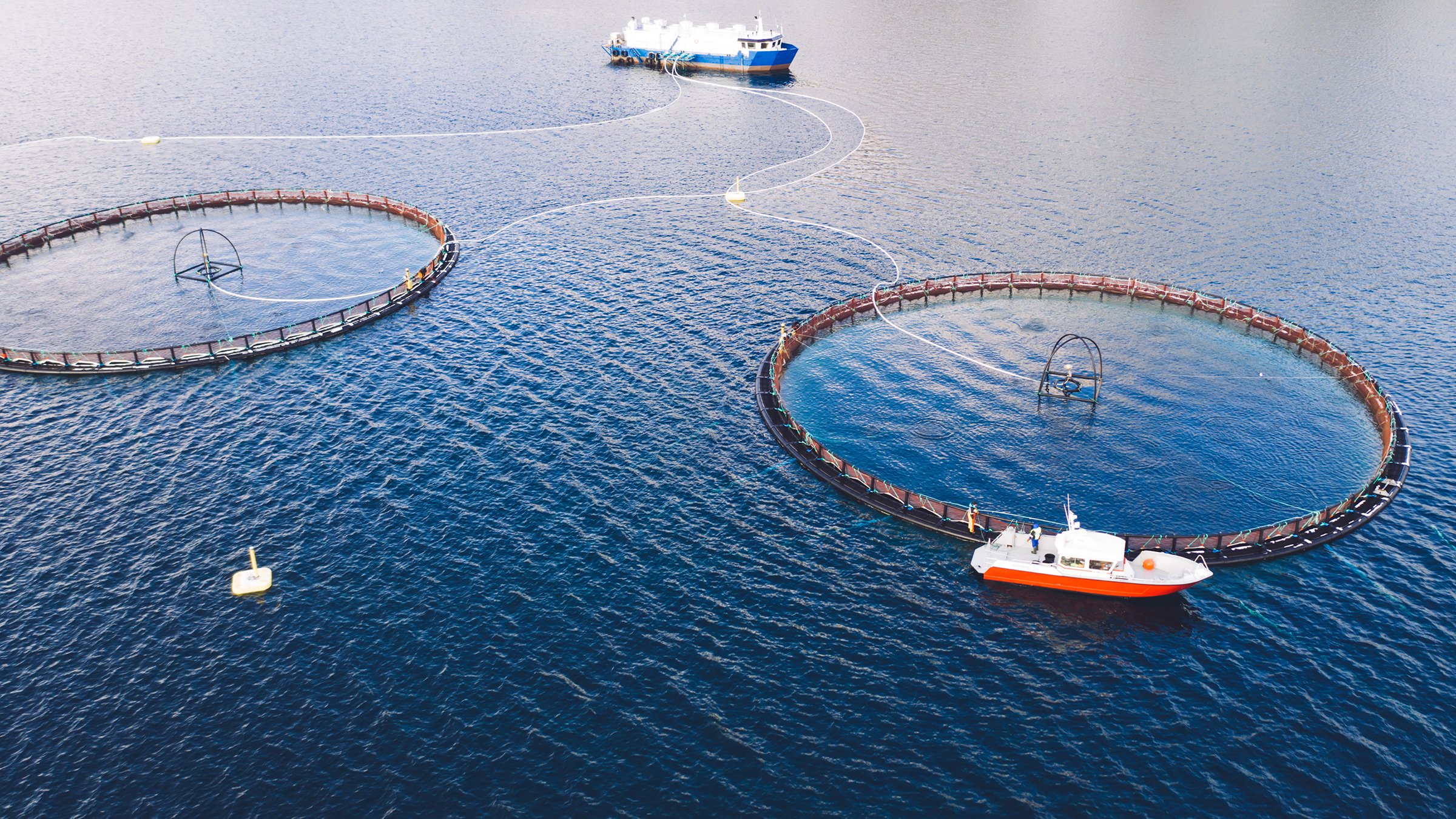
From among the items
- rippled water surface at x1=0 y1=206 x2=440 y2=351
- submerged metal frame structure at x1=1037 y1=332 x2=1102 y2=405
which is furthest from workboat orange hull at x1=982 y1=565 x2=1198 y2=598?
rippled water surface at x1=0 y1=206 x2=440 y2=351

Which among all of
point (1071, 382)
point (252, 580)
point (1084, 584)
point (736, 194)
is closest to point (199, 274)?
point (252, 580)

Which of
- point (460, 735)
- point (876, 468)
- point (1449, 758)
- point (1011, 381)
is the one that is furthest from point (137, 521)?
point (1449, 758)

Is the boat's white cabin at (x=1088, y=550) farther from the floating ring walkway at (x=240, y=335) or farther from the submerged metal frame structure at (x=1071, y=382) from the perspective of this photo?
the floating ring walkway at (x=240, y=335)

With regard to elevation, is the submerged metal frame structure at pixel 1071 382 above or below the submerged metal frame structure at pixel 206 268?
below

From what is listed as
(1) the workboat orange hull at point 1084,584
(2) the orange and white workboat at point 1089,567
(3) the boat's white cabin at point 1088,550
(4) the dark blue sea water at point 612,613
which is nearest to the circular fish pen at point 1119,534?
(4) the dark blue sea water at point 612,613

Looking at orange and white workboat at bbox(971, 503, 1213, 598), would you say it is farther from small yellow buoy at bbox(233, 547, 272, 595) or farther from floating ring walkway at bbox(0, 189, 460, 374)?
floating ring walkway at bbox(0, 189, 460, 374)
